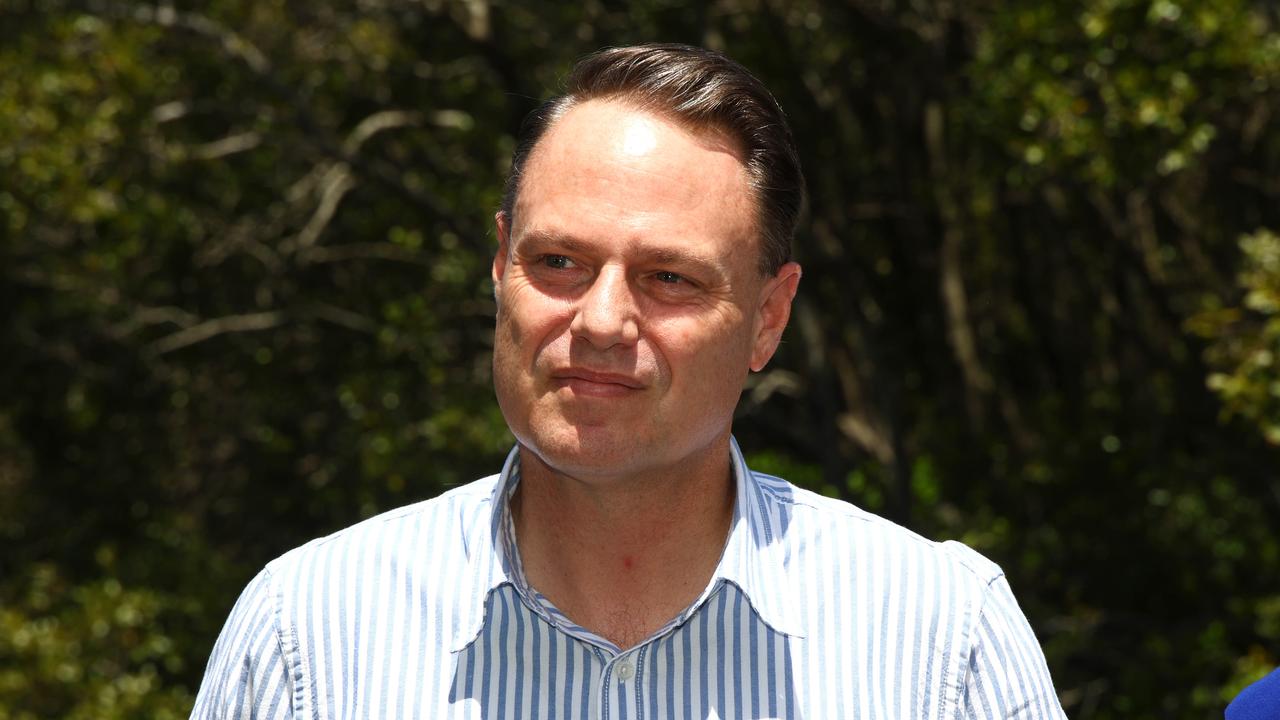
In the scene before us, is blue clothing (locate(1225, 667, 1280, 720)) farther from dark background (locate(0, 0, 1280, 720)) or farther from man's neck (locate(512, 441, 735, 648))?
dark background (locate(0, 0, 1280, 720))

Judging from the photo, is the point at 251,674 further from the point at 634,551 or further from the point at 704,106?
the point at 704,106

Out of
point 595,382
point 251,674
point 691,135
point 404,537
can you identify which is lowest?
point 251,674

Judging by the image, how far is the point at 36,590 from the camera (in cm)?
728

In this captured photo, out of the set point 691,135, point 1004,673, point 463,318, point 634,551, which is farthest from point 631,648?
point 463,318

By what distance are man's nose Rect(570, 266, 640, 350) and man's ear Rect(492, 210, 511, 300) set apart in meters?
0.16

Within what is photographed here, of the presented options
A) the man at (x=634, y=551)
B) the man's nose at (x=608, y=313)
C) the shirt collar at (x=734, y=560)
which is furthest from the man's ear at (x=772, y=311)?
the man's nose at (x=608, y=313)

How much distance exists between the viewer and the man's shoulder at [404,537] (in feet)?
6.46

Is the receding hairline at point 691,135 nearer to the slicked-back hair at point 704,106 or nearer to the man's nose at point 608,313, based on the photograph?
the slicked-back hair at point 704,106

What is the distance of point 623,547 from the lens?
6.40 ft

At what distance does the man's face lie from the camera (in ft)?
6.03

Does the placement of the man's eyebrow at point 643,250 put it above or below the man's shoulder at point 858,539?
above

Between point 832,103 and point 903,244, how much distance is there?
3.01 feet

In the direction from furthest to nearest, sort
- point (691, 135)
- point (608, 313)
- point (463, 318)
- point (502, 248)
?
point (463, 318)
point (502, 248)
point (691, 135)
point (608, 313)

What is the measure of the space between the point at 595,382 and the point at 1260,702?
0.82 m
